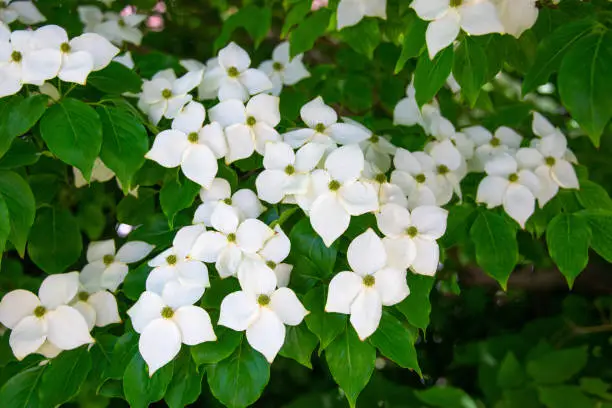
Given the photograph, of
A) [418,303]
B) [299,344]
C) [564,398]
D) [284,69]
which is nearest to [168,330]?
[299,344]

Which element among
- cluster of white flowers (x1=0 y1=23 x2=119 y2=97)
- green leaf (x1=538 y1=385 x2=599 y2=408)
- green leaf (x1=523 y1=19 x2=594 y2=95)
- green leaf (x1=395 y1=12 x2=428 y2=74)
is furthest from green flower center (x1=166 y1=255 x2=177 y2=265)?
green leaf (x1=538 y1=385 x2=599 y2=408)

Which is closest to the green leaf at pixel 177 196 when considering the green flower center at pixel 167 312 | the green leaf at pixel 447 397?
the green flower center at pixel 167 312

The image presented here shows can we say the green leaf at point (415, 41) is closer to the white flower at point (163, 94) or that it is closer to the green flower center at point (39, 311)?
the white flower at point (163, 94)

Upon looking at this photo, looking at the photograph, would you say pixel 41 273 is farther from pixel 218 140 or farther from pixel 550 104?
pixel 550 104

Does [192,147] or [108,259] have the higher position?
[192,147]

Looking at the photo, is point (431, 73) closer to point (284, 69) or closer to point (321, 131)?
point (321, 131)

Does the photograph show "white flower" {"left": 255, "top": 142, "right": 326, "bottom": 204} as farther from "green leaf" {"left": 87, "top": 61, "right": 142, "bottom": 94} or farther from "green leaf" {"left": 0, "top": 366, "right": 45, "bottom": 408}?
"green leaf" {"left": 0, "top": 366, "right": 45, "bottom": 408}
